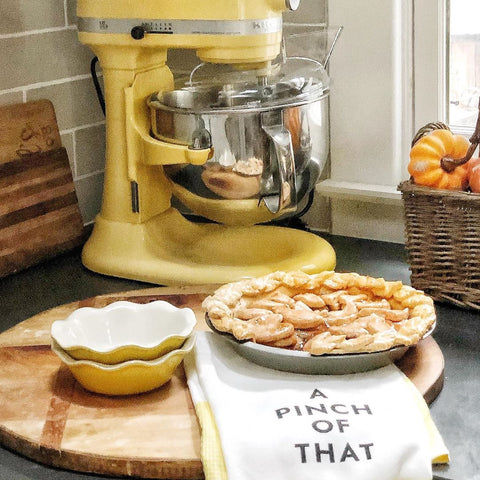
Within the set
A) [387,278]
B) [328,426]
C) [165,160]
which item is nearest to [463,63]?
[387,278]

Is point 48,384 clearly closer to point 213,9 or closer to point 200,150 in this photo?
point 200,150

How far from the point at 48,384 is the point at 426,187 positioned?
1.79ft

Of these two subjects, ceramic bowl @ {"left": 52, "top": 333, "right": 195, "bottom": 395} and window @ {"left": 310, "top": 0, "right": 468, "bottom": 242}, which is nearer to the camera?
ceramic bowl @ {"left": 52, "top": 333, "right": 195, "bottom": 395}

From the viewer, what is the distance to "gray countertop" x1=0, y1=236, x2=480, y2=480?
3.09ft

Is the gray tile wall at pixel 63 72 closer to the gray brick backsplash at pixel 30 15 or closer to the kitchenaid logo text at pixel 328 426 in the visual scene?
the gray brick backsplash at pixel 30 15

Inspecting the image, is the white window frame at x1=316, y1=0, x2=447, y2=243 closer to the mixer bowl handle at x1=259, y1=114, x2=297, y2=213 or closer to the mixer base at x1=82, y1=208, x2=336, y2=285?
the mixer base at x1=82, y1=208, x2=336, y2=285

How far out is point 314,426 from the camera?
922mm

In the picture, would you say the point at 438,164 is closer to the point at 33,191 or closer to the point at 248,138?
the point at 248,138

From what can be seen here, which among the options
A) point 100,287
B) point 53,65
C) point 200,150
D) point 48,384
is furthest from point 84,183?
point 48,384

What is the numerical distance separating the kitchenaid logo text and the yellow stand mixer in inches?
17.5

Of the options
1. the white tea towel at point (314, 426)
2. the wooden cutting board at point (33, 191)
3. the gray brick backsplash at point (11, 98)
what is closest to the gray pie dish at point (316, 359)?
the white tea towel at point (314, 426)

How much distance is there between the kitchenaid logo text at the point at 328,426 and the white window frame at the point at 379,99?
66 cm

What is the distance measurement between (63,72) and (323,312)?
75 cm

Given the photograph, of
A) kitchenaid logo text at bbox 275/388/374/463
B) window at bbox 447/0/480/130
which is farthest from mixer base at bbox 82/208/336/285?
kitchenaid logo text at bbox 275/388/374/463
